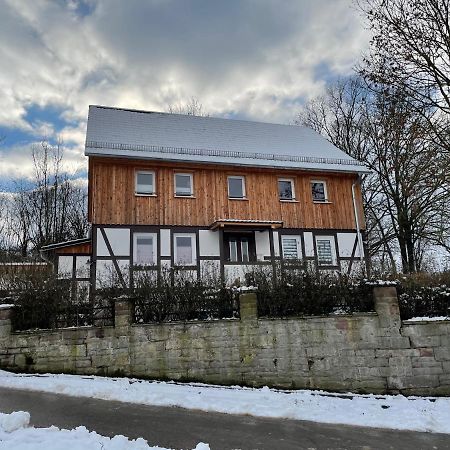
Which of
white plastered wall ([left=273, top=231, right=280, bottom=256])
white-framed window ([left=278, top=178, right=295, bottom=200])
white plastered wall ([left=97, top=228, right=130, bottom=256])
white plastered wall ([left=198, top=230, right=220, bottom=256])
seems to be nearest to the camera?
white plastered wall ([left=97, top=228, right=130, bottom=256])

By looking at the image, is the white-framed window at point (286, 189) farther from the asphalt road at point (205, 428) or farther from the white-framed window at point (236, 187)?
the asphalt road at point (205, 428)

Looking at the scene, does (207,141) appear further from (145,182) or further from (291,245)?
(291,245)

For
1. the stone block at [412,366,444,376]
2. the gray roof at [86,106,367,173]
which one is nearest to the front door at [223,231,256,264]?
the gray roof at [86,106,367,173]

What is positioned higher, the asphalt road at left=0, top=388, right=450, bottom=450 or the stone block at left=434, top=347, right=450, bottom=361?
the stone block at left=434, top=347, right=450, bottom=361

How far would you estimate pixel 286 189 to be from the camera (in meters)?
A: 19.7

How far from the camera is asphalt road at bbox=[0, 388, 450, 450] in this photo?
20.2 feet

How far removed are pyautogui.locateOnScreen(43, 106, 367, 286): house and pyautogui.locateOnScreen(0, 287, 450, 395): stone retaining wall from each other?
232 inches

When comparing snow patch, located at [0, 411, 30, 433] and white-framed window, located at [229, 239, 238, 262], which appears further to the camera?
white-framed window, located at [229, 239, 238, 262]

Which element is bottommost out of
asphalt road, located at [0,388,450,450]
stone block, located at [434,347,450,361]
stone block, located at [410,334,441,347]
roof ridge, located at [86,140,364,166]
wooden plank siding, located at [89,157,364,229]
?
asphalt road, located at [0,388,450,450]

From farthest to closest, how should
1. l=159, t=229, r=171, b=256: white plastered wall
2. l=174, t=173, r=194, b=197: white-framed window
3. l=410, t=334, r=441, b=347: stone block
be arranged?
l=174, t=173, r=194, b=197: white-framed window → l=159, t=229, r=171, b=256: white plastered wall → l=410, t=334, r=441, b=347: stone block

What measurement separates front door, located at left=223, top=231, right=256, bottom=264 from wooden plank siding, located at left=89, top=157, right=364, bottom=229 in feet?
3.10

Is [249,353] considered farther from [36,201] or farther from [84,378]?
[36,201]

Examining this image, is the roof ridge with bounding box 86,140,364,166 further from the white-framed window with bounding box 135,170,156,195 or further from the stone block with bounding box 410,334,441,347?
the stone block with bounding box 410,334,441,347

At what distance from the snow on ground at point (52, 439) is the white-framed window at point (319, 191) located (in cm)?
1544
